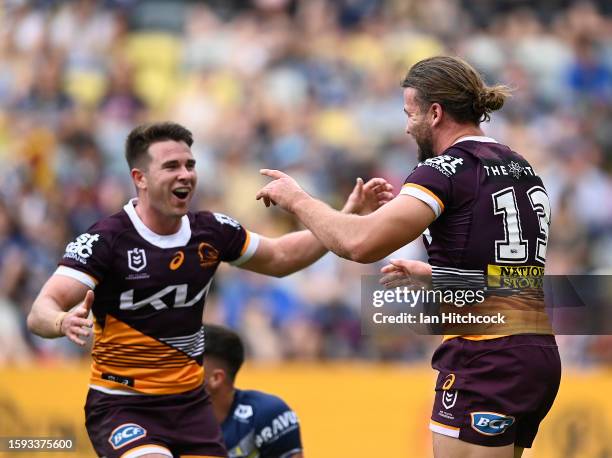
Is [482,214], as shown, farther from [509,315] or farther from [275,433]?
[275,433]

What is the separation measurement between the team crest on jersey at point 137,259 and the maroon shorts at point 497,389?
201cm

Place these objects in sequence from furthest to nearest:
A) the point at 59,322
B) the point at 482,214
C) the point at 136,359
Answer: the point at 136,359
the point at 59,322
the point at 482,214

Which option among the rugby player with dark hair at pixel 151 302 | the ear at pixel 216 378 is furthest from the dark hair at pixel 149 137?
the ear at pixel 216 378

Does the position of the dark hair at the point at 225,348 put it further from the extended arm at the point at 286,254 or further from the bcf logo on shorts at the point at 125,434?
the bcf logo on shorts at the point at 125,434

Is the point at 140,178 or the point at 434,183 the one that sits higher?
the point at 140,178

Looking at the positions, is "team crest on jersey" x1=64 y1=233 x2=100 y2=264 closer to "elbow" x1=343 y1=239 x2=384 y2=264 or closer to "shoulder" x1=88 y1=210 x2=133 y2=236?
"shoulder" x1=88 y1=210 x2=133 y2=236

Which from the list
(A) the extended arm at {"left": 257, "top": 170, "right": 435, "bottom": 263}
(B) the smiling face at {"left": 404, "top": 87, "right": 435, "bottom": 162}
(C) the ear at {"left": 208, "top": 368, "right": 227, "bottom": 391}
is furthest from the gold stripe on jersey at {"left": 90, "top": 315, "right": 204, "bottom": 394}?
(B) the smiling face at {"left": 404, "top": 87, "right": 435, "bottom": 162}

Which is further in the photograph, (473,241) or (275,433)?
(275,433)

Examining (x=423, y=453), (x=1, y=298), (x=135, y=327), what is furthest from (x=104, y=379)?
(x=1, y=298)

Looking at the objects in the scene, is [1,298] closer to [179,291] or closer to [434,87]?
[179,291]

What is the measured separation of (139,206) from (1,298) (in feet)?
19.0

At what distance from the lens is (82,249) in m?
6.34

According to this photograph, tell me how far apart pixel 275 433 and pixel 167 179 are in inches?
72.8

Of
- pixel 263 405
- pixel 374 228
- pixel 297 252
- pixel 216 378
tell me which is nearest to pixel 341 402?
pixel 263 405
